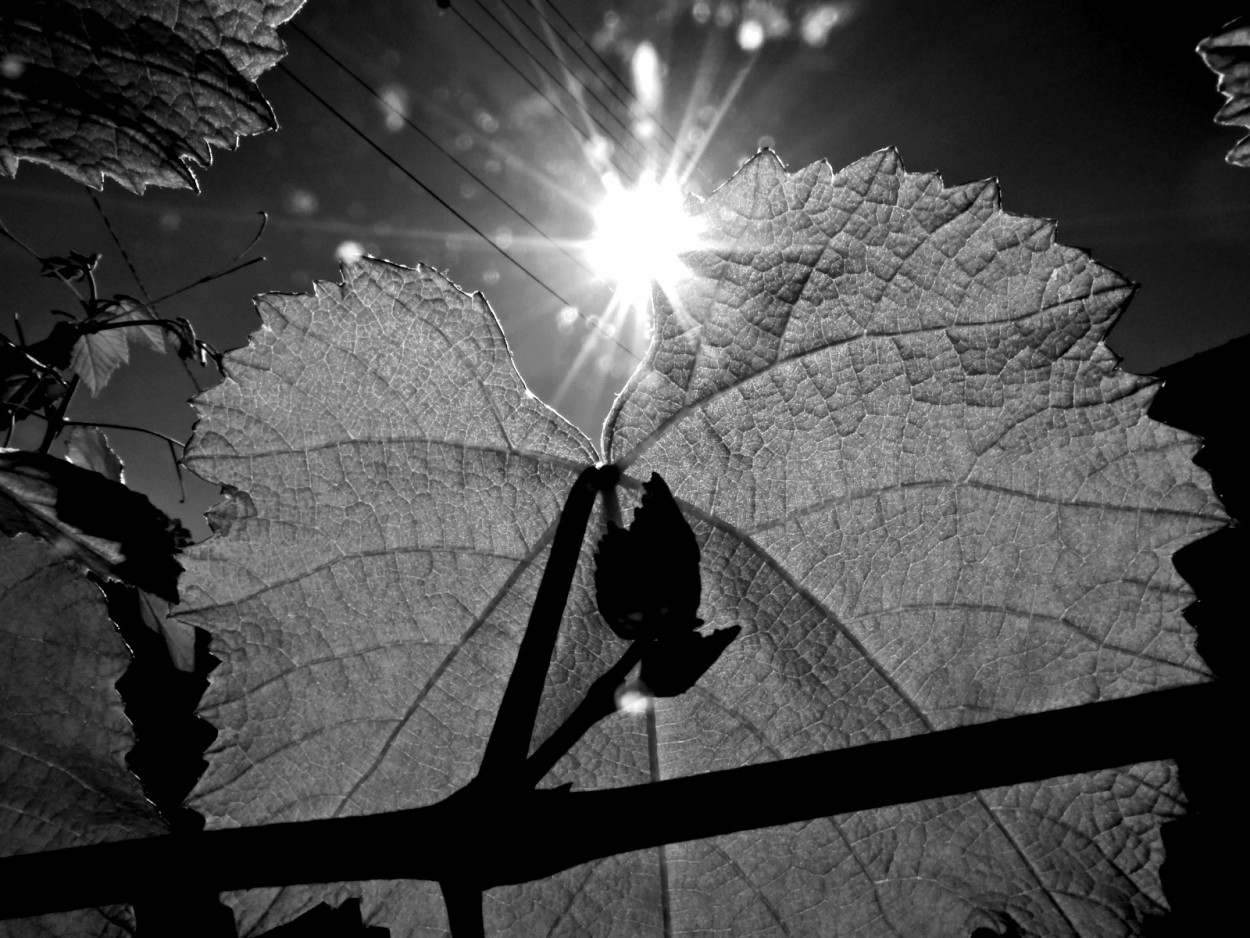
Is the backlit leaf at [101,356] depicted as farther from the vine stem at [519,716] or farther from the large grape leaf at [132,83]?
the vine stem at [519,716]

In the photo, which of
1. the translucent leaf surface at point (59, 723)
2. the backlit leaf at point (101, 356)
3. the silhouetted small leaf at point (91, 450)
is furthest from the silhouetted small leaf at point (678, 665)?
the backlit leaf at point (101, 356)

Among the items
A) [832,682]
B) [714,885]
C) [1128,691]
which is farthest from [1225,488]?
[714,885]

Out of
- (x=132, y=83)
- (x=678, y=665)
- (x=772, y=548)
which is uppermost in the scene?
(x=132, y=83)

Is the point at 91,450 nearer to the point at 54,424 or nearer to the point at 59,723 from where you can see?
the point at 54,424

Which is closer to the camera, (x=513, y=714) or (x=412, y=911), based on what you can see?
(x=513, y=714)

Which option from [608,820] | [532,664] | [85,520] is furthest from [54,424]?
[608,820]

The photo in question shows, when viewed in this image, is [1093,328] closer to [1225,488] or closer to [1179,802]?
[1179,802]
